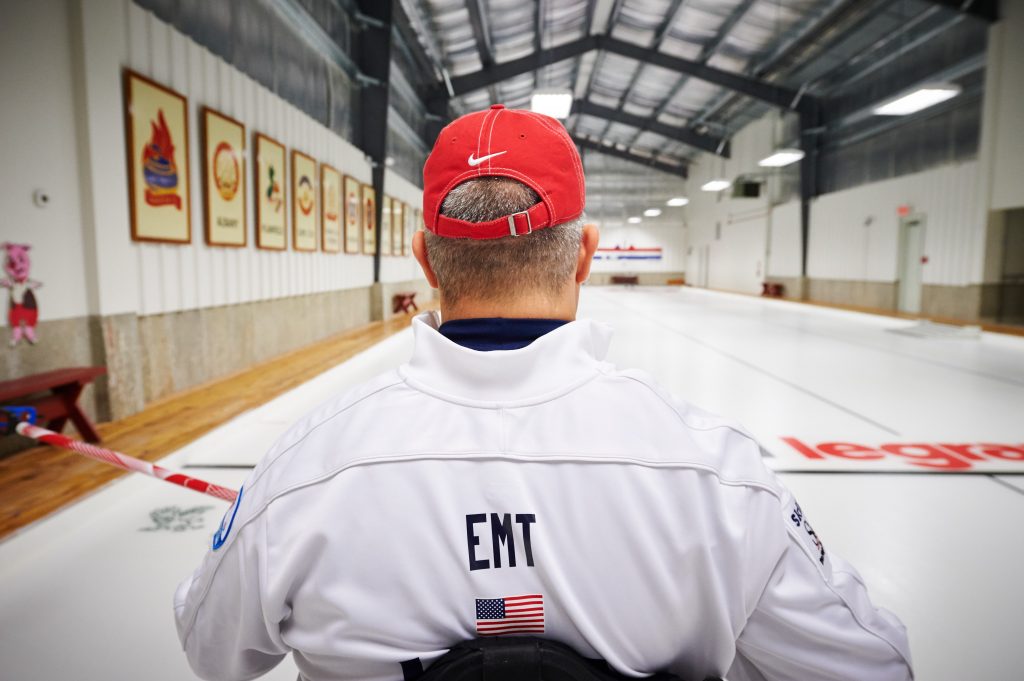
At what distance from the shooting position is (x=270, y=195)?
6996 millimetres

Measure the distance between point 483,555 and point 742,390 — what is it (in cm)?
539

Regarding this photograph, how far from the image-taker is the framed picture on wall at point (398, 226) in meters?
13.1

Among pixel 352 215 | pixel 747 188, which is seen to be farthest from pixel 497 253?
pixel 747 188

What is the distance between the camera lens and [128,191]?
445 centimetres

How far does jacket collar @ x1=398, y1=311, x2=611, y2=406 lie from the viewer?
0.77 metres

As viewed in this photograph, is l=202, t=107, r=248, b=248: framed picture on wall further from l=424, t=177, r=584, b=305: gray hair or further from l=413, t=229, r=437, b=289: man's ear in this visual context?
l=424, t=177, r=584, b=305: gray hair

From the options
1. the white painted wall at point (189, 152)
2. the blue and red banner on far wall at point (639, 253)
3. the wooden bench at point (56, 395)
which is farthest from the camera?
the blue and red banner on far wall at point (639, 253)

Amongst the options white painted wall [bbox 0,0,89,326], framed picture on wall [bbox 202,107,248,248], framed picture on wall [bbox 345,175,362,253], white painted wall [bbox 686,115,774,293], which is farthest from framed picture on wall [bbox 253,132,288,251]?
white painted wall [bbox 686,115,774,293]

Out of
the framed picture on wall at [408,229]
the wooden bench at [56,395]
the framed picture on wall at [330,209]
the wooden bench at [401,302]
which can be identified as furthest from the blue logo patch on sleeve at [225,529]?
the framed picture on wall at [408,229]

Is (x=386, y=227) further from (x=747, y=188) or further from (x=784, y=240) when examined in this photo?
(x=784, y=240)

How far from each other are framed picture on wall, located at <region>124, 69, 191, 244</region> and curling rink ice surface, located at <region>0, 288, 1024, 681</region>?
1675 mm

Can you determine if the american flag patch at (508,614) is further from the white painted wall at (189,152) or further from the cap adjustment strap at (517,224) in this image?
the white painted wall at (189,152)

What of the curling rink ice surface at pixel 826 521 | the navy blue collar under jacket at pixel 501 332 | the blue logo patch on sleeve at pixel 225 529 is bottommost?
the curling rink ice surface at pixel 826 521

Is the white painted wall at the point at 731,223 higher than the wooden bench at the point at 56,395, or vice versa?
the white painted wall at the point at 731,223
